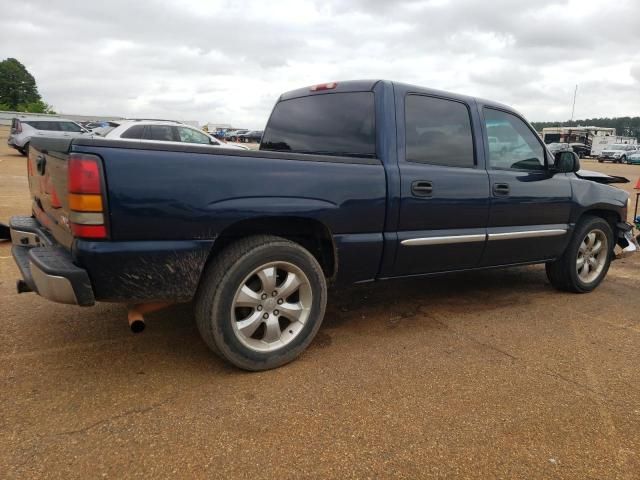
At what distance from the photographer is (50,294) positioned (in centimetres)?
246

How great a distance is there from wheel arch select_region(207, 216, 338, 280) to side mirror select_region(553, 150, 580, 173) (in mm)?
2392

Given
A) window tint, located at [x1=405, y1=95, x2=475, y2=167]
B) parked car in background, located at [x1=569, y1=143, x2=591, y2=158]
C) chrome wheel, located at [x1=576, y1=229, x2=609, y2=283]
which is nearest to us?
window tint, located at [x1=405, y1=95, x2=475, y2=167]

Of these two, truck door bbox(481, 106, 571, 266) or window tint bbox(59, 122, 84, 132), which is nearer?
truck door bbox(481, 106, 571, 266)

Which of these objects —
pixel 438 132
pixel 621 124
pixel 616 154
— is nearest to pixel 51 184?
pixel 438 132

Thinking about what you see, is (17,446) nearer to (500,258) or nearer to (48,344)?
(48,344)

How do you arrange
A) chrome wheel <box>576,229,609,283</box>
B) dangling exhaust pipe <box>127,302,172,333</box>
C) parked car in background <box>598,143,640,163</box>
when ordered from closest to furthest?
dangling exhaust pipe <box>127,302,172,333</box>
chrome wheel <box>576,229,609,283</box>
parked car in background <box>598,143,640,163</box>

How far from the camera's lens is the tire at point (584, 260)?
15.3 feet

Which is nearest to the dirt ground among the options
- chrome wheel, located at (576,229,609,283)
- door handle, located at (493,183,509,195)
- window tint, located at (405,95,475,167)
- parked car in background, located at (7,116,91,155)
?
chrome wheel, located at (576,229,609,283)

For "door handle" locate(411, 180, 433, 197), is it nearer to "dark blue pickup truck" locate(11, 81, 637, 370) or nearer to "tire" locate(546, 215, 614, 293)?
"dark blue pickup truck" locate(11, 81, 637, 370)

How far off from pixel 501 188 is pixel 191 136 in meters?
10.7

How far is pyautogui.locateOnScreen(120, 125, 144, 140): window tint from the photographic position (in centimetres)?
1201

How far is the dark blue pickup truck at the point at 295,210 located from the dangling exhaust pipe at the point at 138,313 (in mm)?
13

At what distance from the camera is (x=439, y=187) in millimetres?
3508

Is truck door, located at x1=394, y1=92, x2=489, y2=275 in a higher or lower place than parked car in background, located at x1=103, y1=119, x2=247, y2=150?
lower
